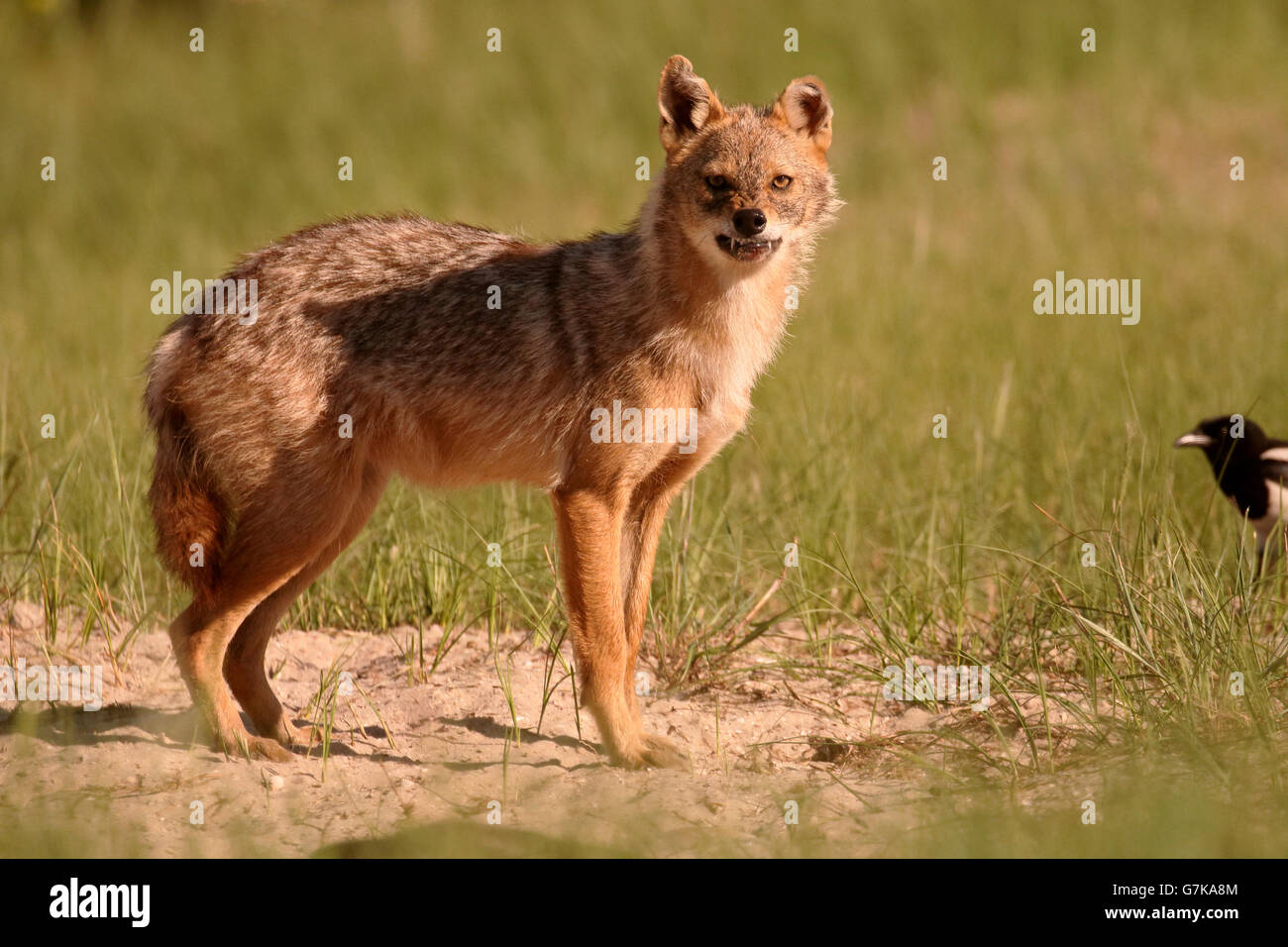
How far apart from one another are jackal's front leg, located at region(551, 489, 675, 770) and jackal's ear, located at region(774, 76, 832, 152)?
1.87m

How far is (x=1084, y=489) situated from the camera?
307 inches

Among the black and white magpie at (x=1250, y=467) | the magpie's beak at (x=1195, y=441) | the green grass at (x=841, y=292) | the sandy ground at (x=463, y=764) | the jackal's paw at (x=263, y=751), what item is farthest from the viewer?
the magpie's beak at (x=1195, y=441)

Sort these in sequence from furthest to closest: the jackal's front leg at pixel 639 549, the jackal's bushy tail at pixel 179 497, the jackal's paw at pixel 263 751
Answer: the jackal's front leg at pixel 639 549, the jackal's bushy tail at pixel 179 497, the jackal's paw at pixel 263 751

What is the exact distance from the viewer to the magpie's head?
654cm

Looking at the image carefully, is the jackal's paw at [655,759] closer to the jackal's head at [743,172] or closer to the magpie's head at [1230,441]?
the jackal's head at [743,172]

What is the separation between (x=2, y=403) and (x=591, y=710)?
13.9ft

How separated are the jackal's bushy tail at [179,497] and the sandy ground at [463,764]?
724 mm

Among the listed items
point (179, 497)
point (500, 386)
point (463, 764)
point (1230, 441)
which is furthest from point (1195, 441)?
point (179, 497)

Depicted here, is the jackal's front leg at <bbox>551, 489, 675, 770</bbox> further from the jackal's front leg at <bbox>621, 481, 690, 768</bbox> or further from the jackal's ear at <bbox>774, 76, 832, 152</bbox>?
the jackal's ear at <bbox>774, 76, 832, 152</bbox>

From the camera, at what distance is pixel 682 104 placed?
19.1ft

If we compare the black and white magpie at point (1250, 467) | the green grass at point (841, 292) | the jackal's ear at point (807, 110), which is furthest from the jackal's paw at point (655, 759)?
the black and white magpie at point (1250, 467)

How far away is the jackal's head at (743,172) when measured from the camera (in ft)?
17.5

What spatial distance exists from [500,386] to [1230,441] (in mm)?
3634
